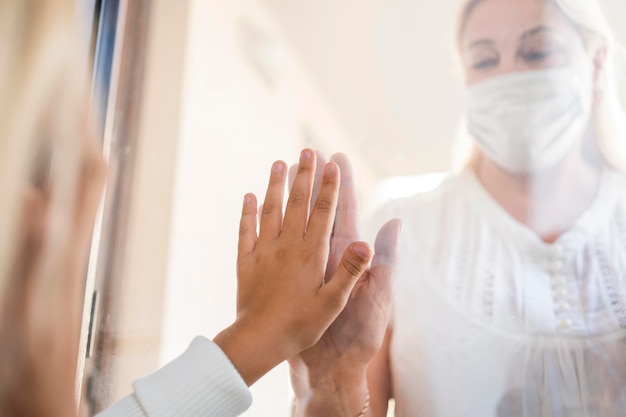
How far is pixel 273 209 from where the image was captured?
0.55m

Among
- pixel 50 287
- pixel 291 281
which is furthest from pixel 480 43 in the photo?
pixel 50 287

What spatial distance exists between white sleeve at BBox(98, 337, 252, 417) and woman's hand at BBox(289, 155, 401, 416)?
8 centimetres

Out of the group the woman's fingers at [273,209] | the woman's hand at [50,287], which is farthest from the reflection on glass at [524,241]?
the woman's hand at [50,287]

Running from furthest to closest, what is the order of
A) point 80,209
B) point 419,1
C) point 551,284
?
point 80,209 < point 419,1 < point 551,284

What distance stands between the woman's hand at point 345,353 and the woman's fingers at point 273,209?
0.18 feet

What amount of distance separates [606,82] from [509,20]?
11 centimetres

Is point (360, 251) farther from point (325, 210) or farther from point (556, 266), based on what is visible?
point (556, 266)

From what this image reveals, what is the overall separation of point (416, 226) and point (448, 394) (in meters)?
0.16

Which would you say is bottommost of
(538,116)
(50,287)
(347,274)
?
(50,287)

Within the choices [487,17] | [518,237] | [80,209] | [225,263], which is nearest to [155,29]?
[80,209]

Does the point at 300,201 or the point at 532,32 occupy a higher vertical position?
the point at 532,32

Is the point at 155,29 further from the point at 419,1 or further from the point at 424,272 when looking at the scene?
the point at 424,272

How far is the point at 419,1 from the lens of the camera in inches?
25.2

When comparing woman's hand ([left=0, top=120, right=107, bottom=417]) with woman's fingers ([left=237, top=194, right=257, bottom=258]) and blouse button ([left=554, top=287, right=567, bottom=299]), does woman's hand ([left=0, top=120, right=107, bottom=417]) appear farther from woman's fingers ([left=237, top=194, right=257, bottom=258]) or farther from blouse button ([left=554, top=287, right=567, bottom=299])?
blouse button ([left=554, top=287, right=567, bottom=299])
